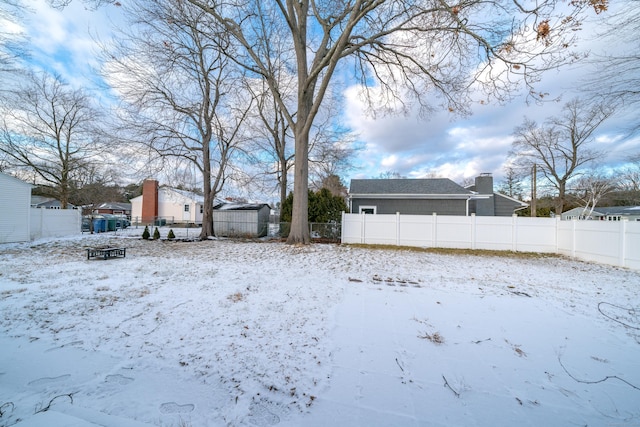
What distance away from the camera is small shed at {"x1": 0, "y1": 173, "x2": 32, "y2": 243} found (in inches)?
469

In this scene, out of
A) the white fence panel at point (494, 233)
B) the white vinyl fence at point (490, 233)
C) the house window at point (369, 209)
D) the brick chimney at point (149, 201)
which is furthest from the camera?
the brick chimney at point (149, 201)

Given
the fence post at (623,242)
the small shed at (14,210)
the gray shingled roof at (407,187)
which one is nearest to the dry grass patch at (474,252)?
the fence post at (623,242)

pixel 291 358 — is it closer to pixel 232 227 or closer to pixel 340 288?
pixel 340 288

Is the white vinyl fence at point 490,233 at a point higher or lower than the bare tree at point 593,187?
lower

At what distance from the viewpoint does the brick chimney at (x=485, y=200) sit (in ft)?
65.8

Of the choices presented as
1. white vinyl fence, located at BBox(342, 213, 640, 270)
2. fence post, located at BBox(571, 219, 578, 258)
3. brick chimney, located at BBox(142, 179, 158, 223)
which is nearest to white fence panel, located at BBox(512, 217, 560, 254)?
white vinyl fence, located at BBox(342, 213, 640, 270)

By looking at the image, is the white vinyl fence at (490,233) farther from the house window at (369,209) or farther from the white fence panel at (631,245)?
the house window at (369,209)

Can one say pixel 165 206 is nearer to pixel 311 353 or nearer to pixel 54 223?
pixel 54 223

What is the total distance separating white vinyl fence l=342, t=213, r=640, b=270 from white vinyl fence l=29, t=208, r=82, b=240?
17.2 m

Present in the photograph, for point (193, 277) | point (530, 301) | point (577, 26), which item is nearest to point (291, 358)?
point (193, 277)

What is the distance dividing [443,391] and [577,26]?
8016 mm

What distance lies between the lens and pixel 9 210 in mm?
12156

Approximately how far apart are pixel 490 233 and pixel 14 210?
23060 mm

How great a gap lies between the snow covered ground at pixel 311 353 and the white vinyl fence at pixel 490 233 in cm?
506
